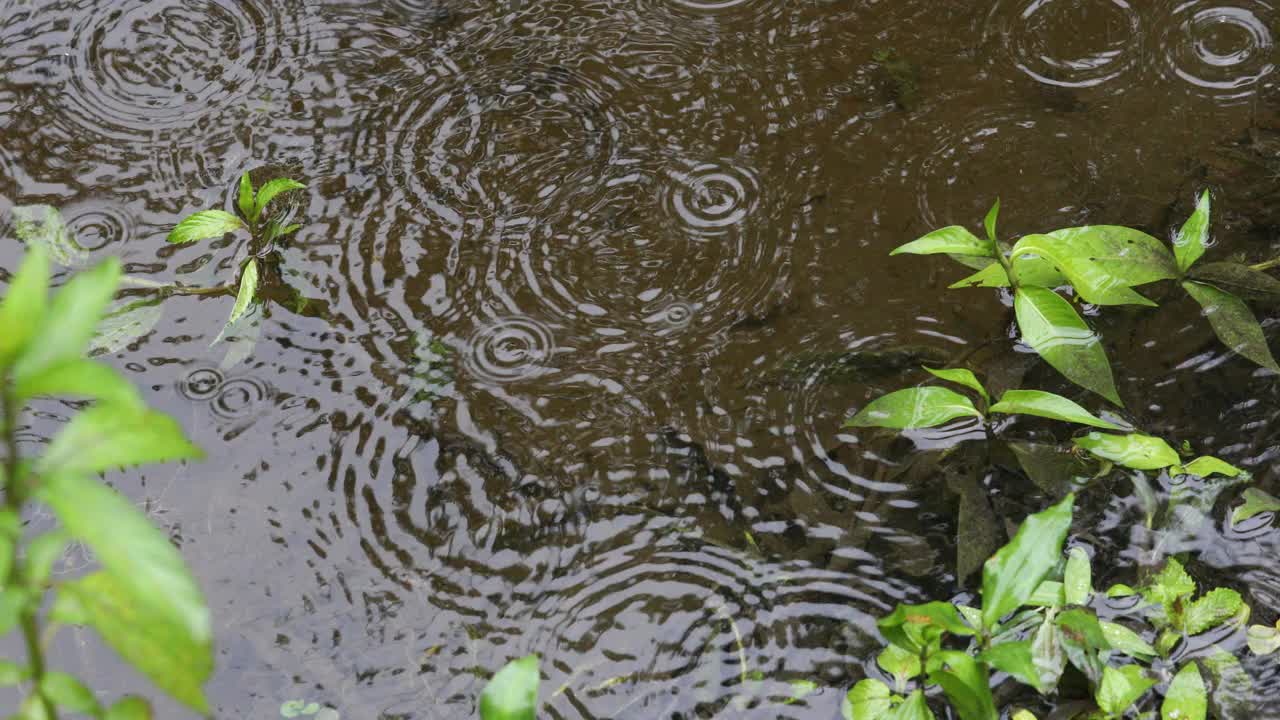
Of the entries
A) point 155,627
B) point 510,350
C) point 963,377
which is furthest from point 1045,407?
point 155,627

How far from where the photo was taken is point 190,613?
1.00 metres

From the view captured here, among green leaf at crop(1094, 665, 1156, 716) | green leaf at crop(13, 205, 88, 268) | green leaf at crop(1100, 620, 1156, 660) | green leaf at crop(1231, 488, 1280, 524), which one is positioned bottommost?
green leaf at crop(1094, 665, 1156, 716)

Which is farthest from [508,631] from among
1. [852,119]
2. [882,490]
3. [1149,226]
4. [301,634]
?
[1149,226]

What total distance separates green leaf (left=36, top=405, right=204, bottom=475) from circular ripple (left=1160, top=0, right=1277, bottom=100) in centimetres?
247

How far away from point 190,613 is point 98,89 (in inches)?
83.3

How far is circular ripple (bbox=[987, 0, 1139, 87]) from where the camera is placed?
263cm

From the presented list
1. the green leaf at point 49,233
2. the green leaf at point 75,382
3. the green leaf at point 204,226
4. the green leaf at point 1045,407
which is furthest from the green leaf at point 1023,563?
the green leaf at point 49,233

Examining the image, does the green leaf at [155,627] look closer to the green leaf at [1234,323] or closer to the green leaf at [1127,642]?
the green leaf at [1127,642]

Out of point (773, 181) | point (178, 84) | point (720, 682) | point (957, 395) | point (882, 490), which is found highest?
point (178, 84)

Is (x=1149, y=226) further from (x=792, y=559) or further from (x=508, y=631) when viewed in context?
(x=508, y=631)

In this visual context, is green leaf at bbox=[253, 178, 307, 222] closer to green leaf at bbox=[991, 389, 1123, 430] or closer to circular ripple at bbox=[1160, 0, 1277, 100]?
green leaf at bbox=[991, 389, 1123, 430]

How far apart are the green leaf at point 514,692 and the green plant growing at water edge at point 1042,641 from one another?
2.06 feet

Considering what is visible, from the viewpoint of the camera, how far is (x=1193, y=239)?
2.22m

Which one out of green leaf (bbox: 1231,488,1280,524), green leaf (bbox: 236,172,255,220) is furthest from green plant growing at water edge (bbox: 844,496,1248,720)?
green leaf (bbox: 236,172,255,220)
